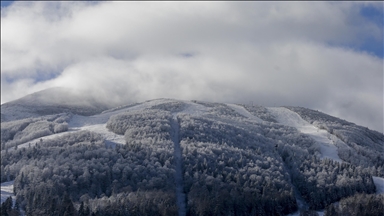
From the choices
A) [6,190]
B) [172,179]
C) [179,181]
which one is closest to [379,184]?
[179,181]

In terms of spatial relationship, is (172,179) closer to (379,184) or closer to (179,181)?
(179,181)

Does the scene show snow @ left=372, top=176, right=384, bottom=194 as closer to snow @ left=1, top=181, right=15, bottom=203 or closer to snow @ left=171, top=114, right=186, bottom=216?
snow @ left=171, top=114, right=186, bottom=216

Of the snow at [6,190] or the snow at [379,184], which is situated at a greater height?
the snow at [379,184]

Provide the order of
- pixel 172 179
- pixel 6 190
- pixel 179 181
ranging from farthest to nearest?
1. pixel 179 181
2. pixel 172 179
3. pixel 6 190

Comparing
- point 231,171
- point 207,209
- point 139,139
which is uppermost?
point 139,139

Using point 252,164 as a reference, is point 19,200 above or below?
below

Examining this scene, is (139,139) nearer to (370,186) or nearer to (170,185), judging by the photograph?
(170,185)

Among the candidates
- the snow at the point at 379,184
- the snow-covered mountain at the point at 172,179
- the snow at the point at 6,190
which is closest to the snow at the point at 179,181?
the snow-covered mountain at the point at 172,179

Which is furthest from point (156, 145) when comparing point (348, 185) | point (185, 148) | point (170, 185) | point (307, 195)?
point (348, 185)

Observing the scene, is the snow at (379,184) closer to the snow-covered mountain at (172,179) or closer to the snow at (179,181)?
the snow-covered mountain at (172,179)

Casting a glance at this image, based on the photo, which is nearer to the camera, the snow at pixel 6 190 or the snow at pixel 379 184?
the snow at pixel 6 190

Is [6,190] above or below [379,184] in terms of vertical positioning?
below
